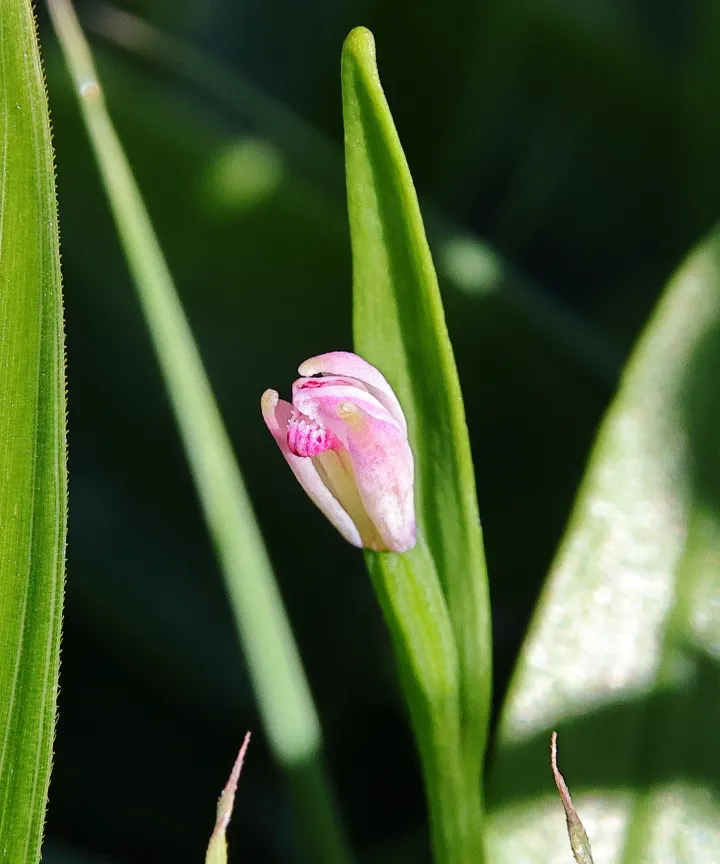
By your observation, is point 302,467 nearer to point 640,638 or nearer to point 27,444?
point 27,444

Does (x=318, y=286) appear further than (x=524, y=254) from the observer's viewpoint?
No

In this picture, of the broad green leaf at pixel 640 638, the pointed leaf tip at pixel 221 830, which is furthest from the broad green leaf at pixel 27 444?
the broad green leaf at pixel 640 638

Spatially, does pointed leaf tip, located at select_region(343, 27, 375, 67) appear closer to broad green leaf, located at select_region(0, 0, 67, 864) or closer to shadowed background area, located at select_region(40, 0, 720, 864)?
broad green leaf, located at select_region(0, 0, 67, 864)

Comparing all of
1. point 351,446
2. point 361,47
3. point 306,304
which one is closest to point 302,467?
point 351,446

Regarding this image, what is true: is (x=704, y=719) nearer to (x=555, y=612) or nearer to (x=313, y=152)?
(x=555, y=612)

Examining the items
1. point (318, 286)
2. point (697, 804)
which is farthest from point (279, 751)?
point (318, 286)

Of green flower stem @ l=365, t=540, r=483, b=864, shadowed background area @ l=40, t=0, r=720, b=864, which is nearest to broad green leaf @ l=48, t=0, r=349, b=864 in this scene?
green flower stem @ l=365, t=540, r=483, b=864

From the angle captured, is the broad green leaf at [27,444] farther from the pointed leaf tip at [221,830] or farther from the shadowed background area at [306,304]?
the shadowed background area at [306,304]
